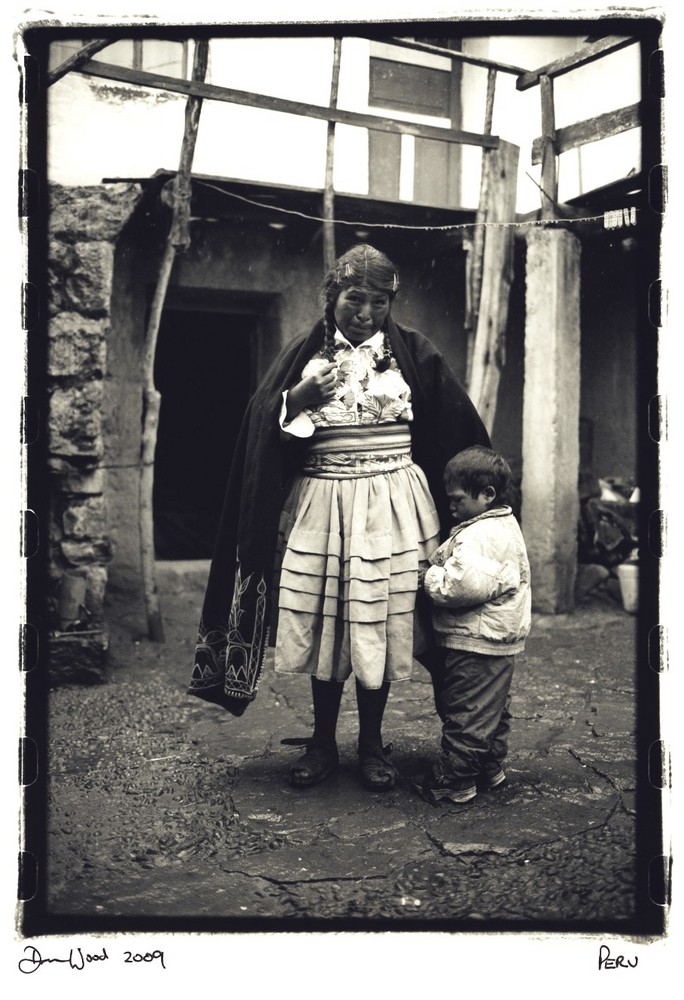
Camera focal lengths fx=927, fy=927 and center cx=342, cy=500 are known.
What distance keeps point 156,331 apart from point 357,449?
9.63ft

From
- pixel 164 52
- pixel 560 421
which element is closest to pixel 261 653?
pixel 560 421

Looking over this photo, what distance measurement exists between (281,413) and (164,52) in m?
3.88

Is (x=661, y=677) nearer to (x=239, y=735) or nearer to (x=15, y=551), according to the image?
(x=15, y=551)

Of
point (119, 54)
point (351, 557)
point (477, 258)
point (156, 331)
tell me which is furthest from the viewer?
point (477, 258)

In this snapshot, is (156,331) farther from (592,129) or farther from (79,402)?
(592,129)

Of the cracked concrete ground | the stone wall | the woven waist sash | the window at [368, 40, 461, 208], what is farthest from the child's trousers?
the window at [368, 40, 461, 208]

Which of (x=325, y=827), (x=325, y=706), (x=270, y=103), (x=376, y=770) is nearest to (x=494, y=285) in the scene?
(x=270, y=103)

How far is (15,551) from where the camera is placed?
2.15 m

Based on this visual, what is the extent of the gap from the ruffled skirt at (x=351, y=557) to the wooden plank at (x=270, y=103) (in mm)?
2916

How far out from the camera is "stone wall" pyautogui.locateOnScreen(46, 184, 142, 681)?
5152 mm

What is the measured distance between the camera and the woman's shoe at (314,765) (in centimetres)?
329

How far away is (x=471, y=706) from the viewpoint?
3107 mm

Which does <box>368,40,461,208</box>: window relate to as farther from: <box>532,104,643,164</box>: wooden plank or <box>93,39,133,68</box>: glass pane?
<box>93,39,133,68</box>: glass pane
